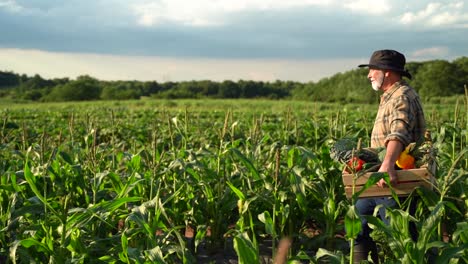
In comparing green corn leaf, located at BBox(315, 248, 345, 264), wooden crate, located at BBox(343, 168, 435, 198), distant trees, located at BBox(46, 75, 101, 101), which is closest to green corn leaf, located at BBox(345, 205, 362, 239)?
green corn leaf, located at BBox(315, 248, 345, 264)

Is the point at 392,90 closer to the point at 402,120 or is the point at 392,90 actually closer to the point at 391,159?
the point at 402,120

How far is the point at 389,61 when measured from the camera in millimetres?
3846

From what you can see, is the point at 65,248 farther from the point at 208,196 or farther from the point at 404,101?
the point at 404,101

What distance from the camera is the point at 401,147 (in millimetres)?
3656

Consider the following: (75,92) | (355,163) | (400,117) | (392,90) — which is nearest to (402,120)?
(400,117)

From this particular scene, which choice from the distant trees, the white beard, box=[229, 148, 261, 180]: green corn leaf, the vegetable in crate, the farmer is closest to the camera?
the farmer

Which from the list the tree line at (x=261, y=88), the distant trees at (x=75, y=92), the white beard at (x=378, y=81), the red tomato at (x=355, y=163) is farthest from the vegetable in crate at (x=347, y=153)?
the distant trees at (x=75, y=92)

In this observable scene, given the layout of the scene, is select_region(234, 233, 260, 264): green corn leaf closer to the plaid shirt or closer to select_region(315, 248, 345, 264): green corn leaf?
select_region(315, 248, 345, 264): green corn leaf

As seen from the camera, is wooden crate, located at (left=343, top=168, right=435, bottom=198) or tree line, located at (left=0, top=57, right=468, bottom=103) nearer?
wooden crate, located at (left=343, top=168, right=435, bottom=198)

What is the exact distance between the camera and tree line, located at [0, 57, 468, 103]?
45.0 m

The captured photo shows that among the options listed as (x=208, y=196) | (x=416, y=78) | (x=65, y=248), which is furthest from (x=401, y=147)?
(x=416, y=78)

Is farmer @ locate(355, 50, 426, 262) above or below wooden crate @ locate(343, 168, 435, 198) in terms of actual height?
above

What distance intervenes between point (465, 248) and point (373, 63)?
1.56 m

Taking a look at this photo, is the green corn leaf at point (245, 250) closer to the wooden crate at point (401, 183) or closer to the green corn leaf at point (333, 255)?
the green corn leaf at point (333, 255)
